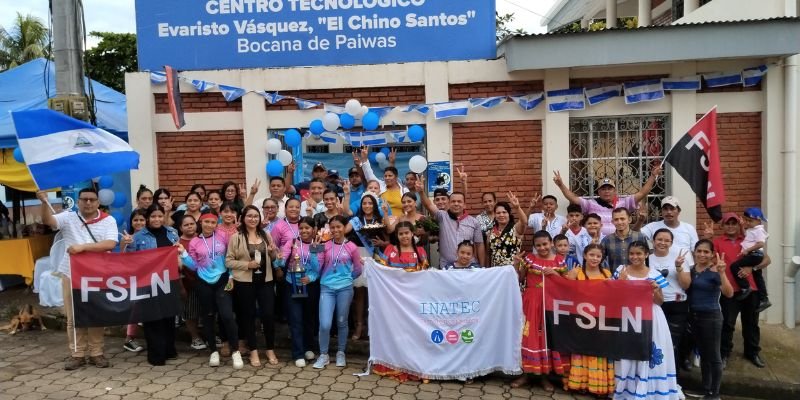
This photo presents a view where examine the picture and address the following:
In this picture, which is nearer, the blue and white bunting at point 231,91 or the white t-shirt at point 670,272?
the white t-shirt at point 670,272

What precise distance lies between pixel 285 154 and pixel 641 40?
4331 mm

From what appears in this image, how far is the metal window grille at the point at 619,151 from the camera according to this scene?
23.4 feet

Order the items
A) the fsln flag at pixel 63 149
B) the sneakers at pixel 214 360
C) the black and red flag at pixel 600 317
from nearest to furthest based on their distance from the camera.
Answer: the black and red flag at pixel 600 317
the fsln flag at pixel 63 149
the sneakers at pixel 214 360

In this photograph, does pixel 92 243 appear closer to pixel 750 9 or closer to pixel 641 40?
pixel 641 40

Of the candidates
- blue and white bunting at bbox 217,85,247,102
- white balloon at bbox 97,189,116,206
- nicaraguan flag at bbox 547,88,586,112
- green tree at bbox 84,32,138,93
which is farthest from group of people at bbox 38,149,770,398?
green tree at bbox 84,32,138,93

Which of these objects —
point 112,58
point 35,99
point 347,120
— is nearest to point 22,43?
point 112,58

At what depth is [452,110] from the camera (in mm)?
7105

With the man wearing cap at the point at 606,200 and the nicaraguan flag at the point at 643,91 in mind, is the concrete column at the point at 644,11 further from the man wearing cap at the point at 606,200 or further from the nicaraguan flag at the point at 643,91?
the man wearing cap at the point at 606,200

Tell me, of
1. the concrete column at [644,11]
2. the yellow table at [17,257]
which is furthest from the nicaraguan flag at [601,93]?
the yellow table at [17,257]

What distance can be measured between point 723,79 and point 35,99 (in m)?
9.77

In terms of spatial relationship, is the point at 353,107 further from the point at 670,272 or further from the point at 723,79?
the point at 723,79

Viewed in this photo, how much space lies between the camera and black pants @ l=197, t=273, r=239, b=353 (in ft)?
18.0

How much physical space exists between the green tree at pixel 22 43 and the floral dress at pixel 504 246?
28.1 metres

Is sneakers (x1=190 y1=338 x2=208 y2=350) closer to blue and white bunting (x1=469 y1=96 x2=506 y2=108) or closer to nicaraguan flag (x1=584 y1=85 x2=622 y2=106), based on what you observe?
blue and white bunting (x1=469 y1=96 x2=506 y2=108)
